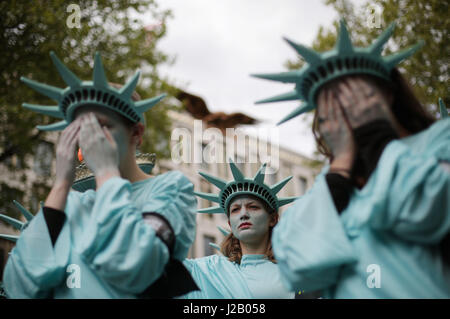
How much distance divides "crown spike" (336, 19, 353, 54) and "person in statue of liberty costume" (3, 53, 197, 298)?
1.16 m

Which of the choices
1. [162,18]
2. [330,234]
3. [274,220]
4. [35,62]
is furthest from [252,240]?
[162,18]

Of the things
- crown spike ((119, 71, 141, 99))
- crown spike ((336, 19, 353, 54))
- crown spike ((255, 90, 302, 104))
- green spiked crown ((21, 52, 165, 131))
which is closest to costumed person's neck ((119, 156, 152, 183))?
green spiked crown ((21, 52, 165, 131))

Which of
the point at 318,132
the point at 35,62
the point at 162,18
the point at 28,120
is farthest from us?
the point at 162,18

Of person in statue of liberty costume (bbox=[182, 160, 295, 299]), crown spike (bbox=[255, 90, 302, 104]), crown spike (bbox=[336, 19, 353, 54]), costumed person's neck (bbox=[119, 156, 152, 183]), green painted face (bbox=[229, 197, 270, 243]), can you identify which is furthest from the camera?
green painted face (bbox=[229, 197, 270, 243])

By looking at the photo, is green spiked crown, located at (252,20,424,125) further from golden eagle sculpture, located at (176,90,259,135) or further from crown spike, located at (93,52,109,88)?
golden eagle sculpture, located at (176,90,259,135)

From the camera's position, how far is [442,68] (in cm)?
1188

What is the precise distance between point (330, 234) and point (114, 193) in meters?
1.08

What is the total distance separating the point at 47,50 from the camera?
1174 centimetres

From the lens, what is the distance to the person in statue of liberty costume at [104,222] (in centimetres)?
269

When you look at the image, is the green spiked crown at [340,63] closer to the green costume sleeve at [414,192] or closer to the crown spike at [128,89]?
the green costume sleeve at [414,192]

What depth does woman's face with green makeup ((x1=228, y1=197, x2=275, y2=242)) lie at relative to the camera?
212 inches

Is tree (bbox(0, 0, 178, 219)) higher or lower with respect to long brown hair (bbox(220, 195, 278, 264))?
higher

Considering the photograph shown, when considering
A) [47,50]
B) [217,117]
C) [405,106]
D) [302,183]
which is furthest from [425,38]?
[302,183]
